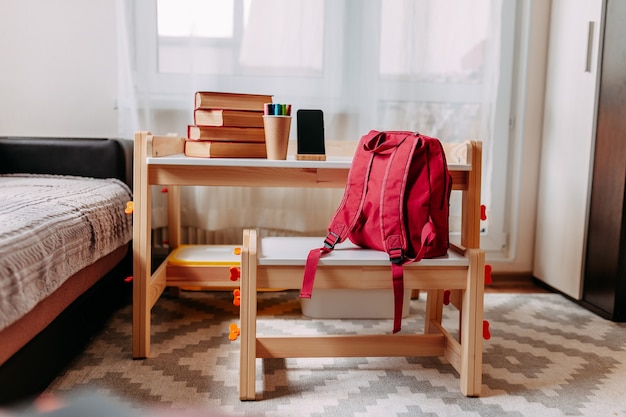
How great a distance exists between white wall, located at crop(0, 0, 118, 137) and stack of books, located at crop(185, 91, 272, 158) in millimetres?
863

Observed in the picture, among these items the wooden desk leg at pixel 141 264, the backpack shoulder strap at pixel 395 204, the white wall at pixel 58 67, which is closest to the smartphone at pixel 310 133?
the backpack shoulder strap at pixel 395 204

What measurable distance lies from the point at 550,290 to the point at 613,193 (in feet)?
1.91

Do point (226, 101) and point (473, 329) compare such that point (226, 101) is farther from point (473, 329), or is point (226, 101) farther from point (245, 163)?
point (473, 329)

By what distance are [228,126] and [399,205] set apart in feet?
1.85

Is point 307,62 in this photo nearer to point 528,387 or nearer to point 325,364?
point 325,364

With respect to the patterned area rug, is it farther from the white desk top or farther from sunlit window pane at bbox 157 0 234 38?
sunlit window pane at bbox 157 0 234 38

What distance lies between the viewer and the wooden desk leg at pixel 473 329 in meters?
1.39

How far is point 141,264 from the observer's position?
1.61 metres

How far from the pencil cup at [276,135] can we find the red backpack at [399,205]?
0.24 meters

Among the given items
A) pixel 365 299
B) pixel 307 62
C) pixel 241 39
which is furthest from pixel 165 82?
pixel 365 299

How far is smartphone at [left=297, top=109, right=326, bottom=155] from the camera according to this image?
1.61m

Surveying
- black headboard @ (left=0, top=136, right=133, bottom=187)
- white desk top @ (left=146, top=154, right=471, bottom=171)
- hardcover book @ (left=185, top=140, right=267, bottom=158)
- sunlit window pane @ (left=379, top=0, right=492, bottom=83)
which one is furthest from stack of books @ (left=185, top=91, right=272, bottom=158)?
sunlit window pane @ (left=379, top=0, right=492, bottom=83)

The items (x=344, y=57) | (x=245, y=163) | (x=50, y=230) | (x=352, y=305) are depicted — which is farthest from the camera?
(x=344, y=57)

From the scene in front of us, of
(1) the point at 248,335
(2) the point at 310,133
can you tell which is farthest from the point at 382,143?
(1) the point at 248,335
